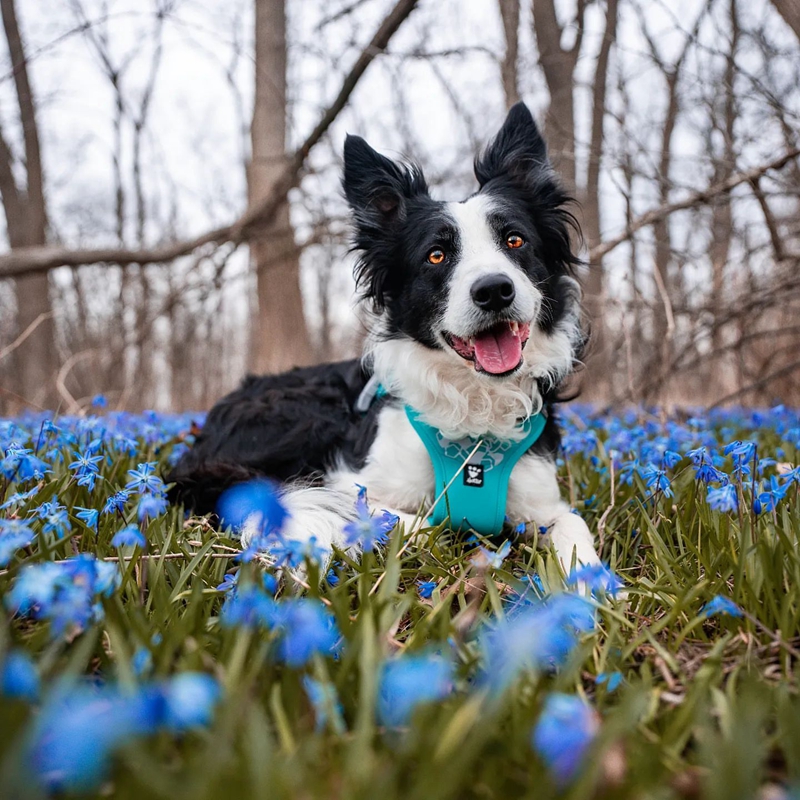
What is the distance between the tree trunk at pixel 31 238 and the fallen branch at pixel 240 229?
5448mm

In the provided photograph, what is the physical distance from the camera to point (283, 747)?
3.93ft

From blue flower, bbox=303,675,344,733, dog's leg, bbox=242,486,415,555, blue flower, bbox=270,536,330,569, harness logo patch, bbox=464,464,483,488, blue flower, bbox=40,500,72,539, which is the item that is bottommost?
dog's leg, bbox=242,486,415,555

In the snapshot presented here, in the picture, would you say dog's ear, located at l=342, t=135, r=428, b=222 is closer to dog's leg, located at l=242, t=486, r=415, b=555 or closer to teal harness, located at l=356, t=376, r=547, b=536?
teal harness, located at l=356, t=376, r=547, b=536

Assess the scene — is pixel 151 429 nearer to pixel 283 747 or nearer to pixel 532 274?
pixel 532 274

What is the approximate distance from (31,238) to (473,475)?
14177 millimetres

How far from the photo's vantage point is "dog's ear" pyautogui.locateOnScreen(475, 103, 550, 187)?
384 cm

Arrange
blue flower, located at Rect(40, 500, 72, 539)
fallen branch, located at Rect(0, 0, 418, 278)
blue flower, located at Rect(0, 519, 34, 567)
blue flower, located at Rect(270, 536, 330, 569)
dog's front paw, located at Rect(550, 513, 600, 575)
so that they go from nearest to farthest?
blue flower, located at Rect(0, 519, 34, 567), blue flower, located at Rect(270, 536, 330, 569), blue flower, located at Rect(40, 500, 72, 539), dog's front paw, located at Rect(550, 513, 600, 575), fallen branch, located at Rect(0, 0, 418, 278)

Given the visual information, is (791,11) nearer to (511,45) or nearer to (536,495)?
(536,495)

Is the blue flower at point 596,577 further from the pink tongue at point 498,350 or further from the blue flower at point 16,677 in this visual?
the pink tongue at point 498,350

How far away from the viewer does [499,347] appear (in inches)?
128

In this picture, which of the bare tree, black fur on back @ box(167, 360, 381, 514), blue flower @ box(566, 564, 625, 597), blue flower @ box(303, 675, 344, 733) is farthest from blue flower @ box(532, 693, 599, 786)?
the bare tree

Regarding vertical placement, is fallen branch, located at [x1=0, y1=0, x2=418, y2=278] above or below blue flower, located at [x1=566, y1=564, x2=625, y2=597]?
above

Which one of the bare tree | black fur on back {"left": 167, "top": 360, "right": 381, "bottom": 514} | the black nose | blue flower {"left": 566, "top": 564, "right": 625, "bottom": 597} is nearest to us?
blue flower {"left": 566, "top": 564, "right": 625, "bottom": 597}

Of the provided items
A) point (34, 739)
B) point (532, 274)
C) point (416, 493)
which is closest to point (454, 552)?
point (416, 493)
